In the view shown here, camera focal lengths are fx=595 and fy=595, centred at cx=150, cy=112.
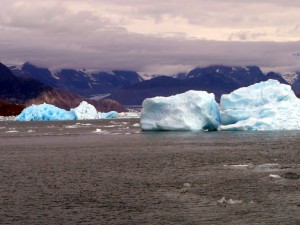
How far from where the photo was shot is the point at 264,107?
7400 centimetres

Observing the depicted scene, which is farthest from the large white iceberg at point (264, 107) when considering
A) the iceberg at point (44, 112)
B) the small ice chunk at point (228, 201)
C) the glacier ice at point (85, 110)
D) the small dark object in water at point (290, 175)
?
the glacier ice at point (85, 110)

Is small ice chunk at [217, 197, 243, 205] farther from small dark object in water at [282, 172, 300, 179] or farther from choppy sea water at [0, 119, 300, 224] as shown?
small dark object in water at [282, 172, 300, 179]

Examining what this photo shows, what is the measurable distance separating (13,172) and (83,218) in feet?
59.2

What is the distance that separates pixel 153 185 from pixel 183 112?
41162 mm

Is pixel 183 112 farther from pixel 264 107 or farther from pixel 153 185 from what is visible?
pixel 153 185

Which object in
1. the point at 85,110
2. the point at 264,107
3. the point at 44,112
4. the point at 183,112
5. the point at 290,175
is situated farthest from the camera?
the point at 85,110

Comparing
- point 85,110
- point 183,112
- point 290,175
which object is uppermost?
point 183,112

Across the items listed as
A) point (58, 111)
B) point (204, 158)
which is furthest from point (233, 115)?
point (58, 111)

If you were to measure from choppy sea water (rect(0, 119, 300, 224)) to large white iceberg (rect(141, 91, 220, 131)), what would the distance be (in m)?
14.5

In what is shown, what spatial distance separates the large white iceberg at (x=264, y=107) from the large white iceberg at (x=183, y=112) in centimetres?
236

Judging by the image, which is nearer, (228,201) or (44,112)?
(228,201)

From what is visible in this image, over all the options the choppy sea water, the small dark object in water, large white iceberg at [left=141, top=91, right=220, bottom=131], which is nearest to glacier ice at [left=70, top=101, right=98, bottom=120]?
large white iceberg at [left=141, top=91, right=220, bottom=131]

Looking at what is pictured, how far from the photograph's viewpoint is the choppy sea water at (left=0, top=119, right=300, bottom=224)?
89.9ft

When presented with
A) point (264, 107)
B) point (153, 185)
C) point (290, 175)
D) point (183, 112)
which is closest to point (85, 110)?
point (183, 112)
